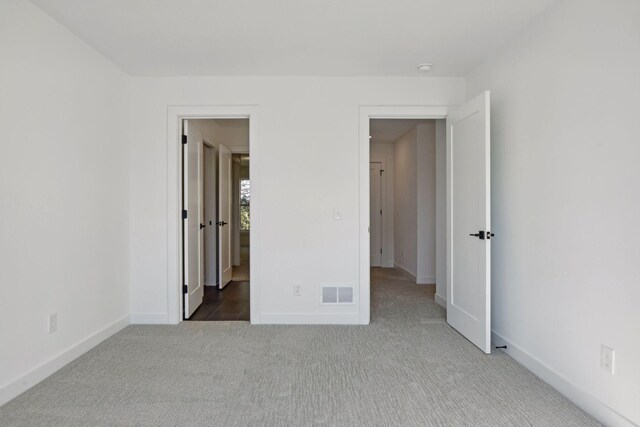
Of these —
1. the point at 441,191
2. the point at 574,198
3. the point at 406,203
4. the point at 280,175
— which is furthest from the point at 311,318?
the point at 406,203

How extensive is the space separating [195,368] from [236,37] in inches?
93.9

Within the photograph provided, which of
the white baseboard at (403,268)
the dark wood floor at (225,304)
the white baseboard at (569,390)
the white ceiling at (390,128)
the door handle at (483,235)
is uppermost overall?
the white ceiling at (390,128)

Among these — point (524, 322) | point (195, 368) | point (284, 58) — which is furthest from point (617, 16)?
point (195, 368)

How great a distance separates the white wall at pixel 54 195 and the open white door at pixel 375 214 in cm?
496

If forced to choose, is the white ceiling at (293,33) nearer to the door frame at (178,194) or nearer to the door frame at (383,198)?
the door frame at (178,194)

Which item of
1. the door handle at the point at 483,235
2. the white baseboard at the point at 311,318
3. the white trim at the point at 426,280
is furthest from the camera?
the white trim at the point at 426,280

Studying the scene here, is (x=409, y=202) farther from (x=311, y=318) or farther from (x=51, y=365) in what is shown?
(x=51, y=365)

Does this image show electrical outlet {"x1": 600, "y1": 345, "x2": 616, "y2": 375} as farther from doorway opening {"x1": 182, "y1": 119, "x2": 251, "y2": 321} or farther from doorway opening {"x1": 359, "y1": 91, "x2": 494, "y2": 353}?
doorway opening {"x1": 182, "y1": 119, "x2": 251, "y2": 321}

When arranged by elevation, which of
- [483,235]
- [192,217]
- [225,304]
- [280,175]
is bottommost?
[225,304]

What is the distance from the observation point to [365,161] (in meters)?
3.58

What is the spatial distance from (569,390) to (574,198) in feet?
3.65

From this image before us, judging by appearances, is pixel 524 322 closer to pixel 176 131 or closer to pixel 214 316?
pixel 214 316

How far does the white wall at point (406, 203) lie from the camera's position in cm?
597

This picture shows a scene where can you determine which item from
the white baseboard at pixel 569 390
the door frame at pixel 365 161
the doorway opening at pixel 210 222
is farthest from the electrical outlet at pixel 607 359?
the doorway opening at pixel 210 222
